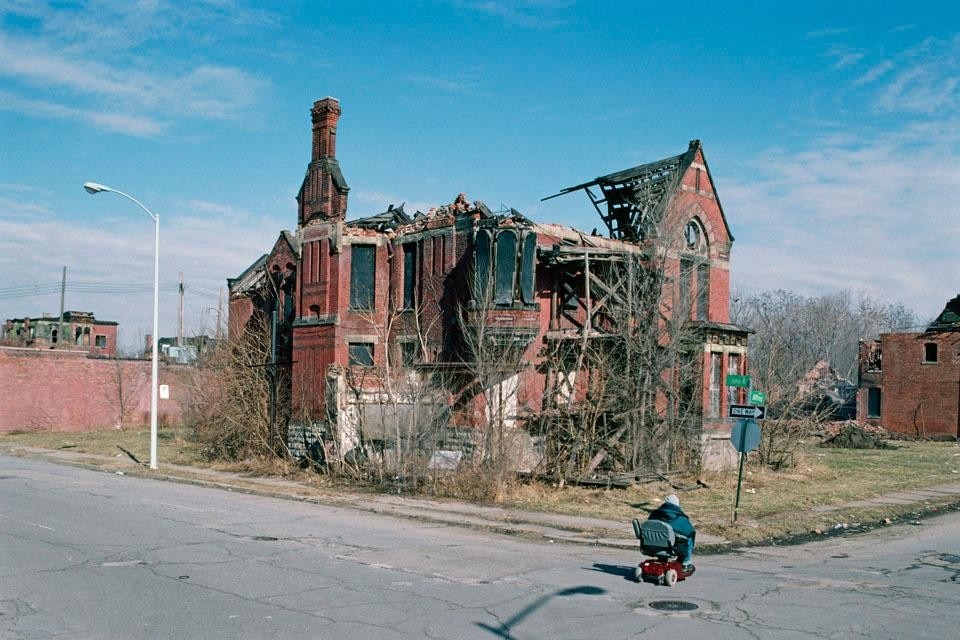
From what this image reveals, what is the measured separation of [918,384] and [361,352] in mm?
39066

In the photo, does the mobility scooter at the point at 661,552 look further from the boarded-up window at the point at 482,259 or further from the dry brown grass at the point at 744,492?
the boarded-up window at the point at 482,259

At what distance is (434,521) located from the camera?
17875 mm

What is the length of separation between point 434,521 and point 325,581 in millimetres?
6756

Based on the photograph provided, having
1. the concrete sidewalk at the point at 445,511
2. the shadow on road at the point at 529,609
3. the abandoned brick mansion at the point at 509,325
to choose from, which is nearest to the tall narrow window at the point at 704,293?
the abandoned brick mansion at the point at 509,325

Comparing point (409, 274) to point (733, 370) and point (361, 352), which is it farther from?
point (733, 370)

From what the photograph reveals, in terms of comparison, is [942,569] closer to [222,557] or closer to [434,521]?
[434,521]

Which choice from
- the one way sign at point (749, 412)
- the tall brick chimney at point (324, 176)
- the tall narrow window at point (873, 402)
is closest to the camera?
the one way sign at point (749, 412)

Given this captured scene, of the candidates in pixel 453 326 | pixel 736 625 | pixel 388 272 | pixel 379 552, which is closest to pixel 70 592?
pixel 379 552

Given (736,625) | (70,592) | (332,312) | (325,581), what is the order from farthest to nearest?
(332,312)
(325,581)
(70,592)
(736,625)

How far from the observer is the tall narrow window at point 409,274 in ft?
95.2

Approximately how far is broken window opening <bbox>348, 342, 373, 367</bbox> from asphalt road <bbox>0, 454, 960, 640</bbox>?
458 inches

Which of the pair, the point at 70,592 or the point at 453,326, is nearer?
the point at 70,592

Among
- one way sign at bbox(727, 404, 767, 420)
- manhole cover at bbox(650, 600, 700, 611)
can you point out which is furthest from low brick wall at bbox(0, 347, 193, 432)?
manhole cover at bbox(650, 600, 700, 611)

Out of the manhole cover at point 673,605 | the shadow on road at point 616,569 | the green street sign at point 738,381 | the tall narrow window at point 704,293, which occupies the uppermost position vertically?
the tall narrow window at point 704,293
